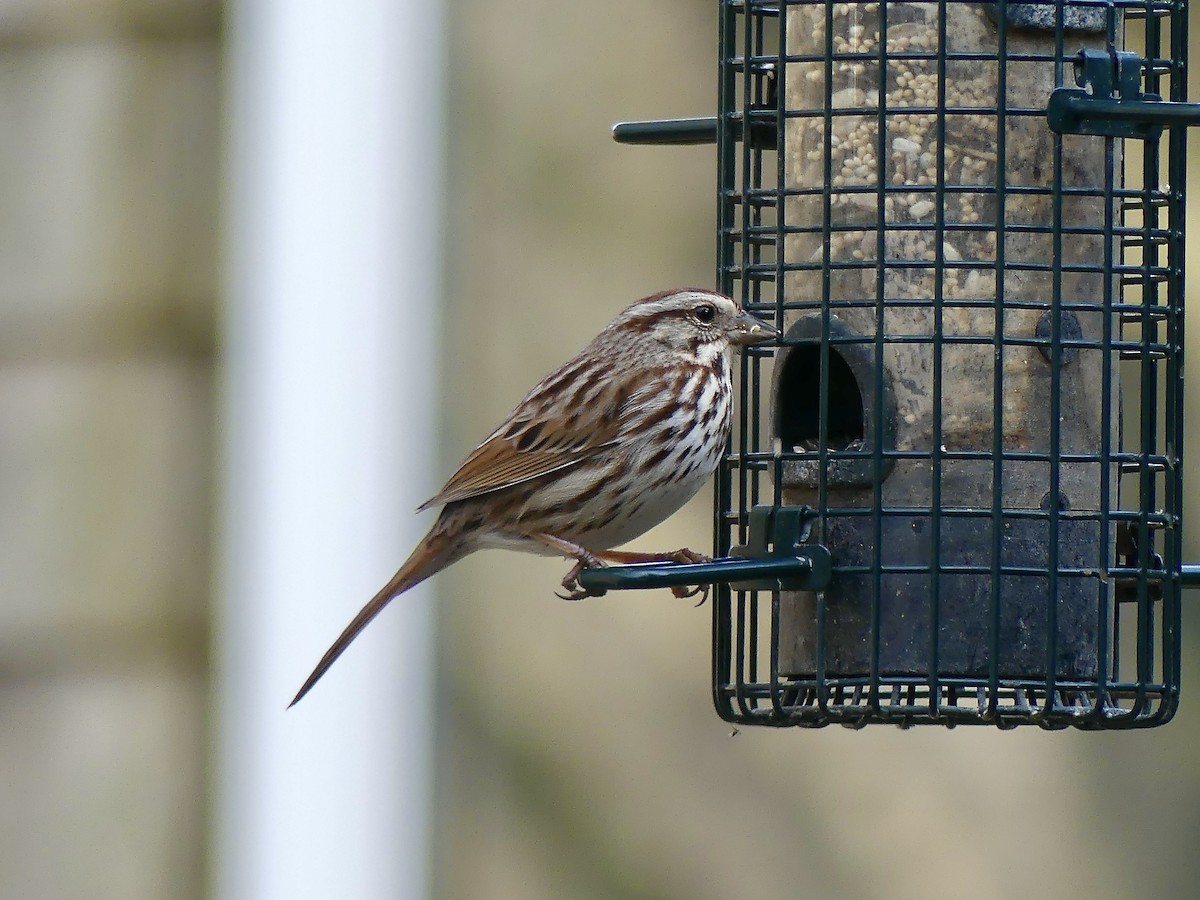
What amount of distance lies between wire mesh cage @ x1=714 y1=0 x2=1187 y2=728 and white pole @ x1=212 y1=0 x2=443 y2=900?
319cm

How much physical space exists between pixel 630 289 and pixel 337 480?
4.69 feet

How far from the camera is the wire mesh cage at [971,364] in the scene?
233 inches

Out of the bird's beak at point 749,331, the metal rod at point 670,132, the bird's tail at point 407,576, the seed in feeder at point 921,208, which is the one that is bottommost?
the bird's tail at point 407,576

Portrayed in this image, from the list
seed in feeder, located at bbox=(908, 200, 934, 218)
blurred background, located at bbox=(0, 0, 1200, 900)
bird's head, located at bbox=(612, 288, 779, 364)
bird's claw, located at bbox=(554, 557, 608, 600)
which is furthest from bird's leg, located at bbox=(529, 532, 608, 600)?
blurred background, located at bbox=(0, 0, 1200, 900)

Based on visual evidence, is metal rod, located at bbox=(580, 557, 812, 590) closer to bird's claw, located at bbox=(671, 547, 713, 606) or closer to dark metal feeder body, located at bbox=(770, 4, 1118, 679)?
dark metal feeder body, located at bbox=(770, 4, 1118, 679)

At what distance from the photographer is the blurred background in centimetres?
889

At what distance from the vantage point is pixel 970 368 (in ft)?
19.9

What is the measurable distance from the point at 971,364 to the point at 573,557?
4.08 ft

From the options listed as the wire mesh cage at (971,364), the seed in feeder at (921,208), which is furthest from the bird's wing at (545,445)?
the seed in feeder at (921,208)

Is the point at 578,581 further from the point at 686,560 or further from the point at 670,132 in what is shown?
the point at 670,132

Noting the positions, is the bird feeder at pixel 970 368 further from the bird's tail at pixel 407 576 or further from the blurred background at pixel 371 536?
the blurred background at pixel 371 536

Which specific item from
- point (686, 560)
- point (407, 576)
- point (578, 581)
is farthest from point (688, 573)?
point (407, 576)

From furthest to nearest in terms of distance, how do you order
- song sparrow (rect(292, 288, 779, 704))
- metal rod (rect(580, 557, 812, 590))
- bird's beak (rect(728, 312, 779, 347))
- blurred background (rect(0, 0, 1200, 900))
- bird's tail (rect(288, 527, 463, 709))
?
blurred background (rect(0, 0, 1200, 900))
bird's tail (rect(288, 527, 463, 709))
song sparrow (rect(292, 288, 779, 704))
bird's beak (rect(728, 312, 779, 347))
metal rod (rect(580, 557, 812, 590))

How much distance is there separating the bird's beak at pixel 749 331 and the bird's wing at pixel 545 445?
44cm
